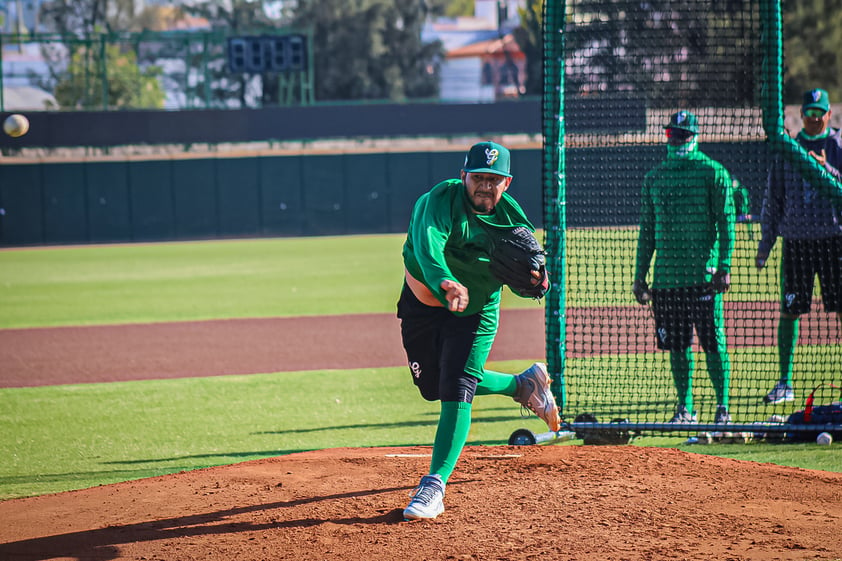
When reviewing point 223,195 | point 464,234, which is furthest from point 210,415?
point 223,195

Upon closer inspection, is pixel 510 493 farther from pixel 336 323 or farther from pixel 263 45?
pixel 263 45

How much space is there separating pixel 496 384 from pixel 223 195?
2696 cm

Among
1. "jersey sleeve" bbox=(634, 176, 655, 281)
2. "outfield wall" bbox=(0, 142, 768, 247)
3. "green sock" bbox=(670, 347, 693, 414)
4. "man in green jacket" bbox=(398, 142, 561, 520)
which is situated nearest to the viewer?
"man in green jacket" bbox=(398, 142, 561, 520)

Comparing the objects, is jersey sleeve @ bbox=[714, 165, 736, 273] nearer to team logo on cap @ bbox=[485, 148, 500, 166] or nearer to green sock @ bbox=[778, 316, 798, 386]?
green sock @ bbox=[778, 316, 798, 386]

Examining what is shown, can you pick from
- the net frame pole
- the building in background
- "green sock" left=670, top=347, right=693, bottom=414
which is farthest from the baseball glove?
the building in background

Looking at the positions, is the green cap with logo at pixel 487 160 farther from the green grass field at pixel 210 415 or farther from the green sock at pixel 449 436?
the green grass field at pixel 210 415

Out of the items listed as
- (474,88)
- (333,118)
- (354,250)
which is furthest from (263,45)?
(474,88)

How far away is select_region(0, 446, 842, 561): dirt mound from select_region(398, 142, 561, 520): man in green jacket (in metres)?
0.40

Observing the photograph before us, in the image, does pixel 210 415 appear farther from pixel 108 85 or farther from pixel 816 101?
pixel 108 85

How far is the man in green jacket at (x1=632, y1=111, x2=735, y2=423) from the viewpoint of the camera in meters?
7.09

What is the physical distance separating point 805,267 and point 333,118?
89.1 feet

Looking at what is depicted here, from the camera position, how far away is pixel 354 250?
25.8 m

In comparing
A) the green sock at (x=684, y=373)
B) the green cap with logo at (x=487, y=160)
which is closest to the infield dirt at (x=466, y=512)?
the green sock at (x=684, y=373)

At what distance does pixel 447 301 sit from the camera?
4.77m
